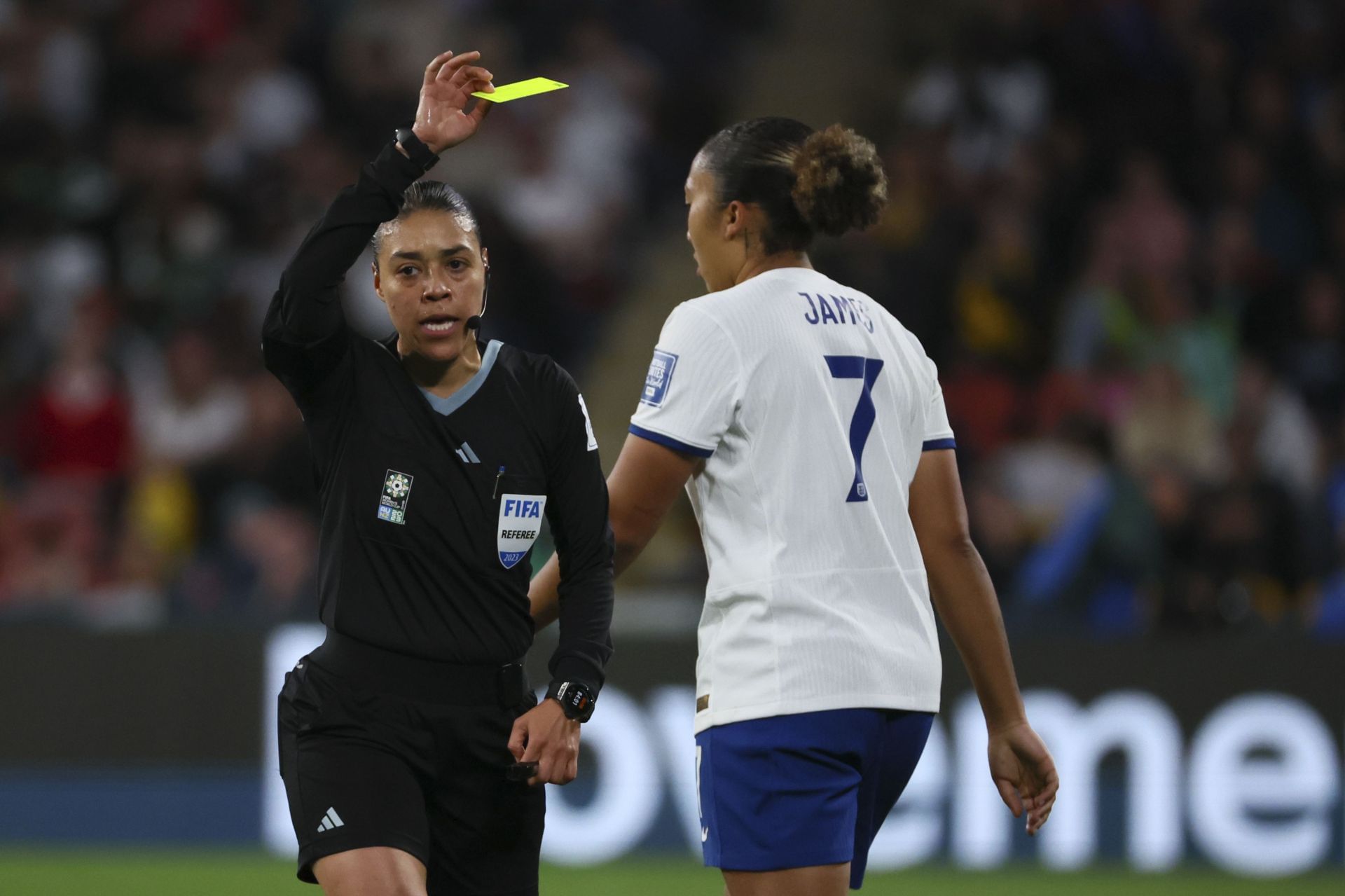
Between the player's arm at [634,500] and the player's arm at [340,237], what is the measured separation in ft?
2.11

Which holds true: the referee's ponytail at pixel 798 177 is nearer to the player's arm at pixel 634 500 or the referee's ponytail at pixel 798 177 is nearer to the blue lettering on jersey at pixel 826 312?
the blue lettering on jersey at pixel 826 312

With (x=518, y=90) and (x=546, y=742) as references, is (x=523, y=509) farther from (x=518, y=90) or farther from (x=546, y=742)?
(x=518, y=90)

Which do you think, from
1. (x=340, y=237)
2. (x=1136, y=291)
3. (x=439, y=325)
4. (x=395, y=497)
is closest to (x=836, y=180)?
(x=439, y=325)

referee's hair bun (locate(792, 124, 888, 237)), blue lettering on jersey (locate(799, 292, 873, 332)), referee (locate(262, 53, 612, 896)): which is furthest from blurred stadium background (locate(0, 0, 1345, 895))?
referee's hair bun (locate(792, 124, 888, 237))

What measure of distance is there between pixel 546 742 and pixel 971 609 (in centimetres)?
95

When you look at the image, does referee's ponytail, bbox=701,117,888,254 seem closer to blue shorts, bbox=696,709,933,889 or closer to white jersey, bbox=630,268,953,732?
white jersey, bbox=630,268,953,732

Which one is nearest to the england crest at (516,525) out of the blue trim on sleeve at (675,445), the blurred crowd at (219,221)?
the blue trim on sleeve at (675,445)

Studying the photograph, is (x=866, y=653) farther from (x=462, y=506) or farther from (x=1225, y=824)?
(x=1225, y=824)

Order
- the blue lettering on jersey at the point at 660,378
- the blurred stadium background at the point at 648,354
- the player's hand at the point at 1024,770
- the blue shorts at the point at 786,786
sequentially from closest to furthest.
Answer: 1. the blue shorts at the point at 786,786
2. the blue lettering on jersey at the point at 660,378
3. the player's hand at the point at 1024,770
4. the blurred stadium background at the point at 648,354

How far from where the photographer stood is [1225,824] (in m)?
8.48

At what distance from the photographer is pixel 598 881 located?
27.1 feet

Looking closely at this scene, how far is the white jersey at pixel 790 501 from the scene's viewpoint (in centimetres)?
374

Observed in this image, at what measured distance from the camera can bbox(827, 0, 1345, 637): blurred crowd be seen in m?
9.13

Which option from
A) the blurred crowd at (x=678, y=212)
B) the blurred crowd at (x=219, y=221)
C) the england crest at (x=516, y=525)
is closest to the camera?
the england crest at (x=516, y=525)
